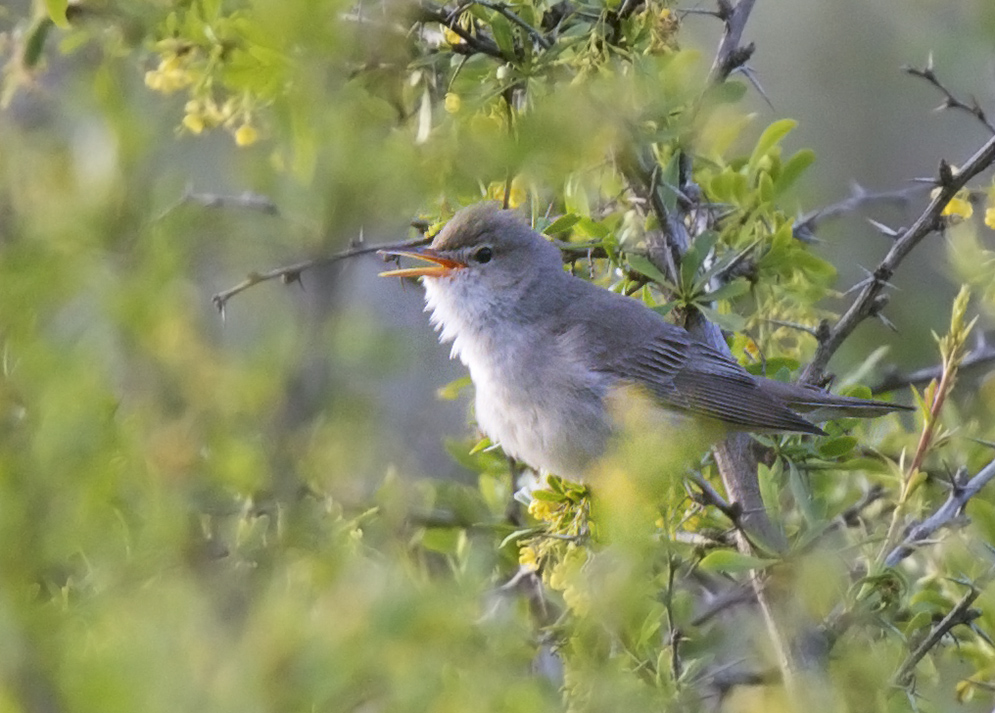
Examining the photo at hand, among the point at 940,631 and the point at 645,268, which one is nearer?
the point at 940,631

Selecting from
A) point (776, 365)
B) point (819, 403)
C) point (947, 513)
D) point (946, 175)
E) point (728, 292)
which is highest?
point (946, 175)

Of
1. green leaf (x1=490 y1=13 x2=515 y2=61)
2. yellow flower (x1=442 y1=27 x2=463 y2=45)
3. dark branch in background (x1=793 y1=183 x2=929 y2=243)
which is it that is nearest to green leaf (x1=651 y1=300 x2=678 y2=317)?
dark branch in background (x1=793 y1=183 x2=929 y2=243)

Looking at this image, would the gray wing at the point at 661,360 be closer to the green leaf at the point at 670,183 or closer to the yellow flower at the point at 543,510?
the green leaf at the point at 670,183

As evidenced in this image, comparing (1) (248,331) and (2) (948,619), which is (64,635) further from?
(2) (948,619)

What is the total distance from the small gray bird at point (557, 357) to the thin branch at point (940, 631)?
2.54 feet

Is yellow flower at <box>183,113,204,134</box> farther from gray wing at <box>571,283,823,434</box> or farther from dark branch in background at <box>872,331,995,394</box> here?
dark branch in background at <box>872,331,995,394</box>

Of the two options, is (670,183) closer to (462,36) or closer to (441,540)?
(462,36)

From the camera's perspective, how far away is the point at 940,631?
8.61 ft

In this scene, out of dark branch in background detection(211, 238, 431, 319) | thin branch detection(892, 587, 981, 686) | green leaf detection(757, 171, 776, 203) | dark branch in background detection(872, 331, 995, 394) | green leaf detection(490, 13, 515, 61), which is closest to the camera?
dark branch in background detection(211, 238, 431, 319)

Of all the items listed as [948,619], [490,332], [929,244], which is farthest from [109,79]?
[929,244]

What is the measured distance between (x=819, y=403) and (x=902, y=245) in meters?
0.56

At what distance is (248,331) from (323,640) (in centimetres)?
66

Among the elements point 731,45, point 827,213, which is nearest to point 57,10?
point 731,45

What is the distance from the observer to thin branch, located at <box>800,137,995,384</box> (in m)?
3.13
